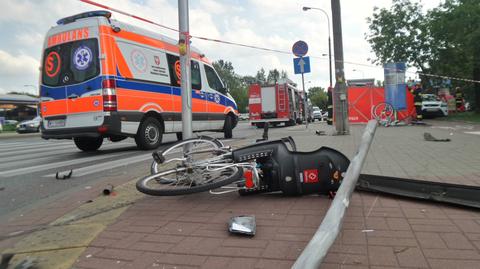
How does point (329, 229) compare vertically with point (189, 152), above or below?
below

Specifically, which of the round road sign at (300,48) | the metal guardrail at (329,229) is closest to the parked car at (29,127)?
the round road sign at (300,48)

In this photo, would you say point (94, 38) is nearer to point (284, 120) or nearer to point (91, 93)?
point (91, 93)

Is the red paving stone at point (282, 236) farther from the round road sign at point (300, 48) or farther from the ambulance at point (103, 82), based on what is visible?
the round road sign at point (300, 48)

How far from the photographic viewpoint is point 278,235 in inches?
120

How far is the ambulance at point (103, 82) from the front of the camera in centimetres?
840

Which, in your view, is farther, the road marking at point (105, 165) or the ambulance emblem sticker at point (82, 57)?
the ambulance emblem sticker at point (82, 57)

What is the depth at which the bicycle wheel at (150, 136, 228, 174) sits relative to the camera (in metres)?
4.39

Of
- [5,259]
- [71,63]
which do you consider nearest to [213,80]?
[71,63]

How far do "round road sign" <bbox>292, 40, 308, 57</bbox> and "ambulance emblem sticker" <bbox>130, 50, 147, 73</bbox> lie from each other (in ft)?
20.2

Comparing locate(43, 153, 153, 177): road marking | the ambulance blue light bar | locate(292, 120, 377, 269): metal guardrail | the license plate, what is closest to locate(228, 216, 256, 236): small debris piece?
locate(292, 120, 377, 269): metal guardrail

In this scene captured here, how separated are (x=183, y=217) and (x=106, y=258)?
1.00m

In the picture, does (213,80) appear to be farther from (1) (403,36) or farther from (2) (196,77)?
(1) (403,36)

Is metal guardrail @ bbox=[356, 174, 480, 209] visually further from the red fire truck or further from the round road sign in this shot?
the red fire truck

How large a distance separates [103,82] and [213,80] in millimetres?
4471
